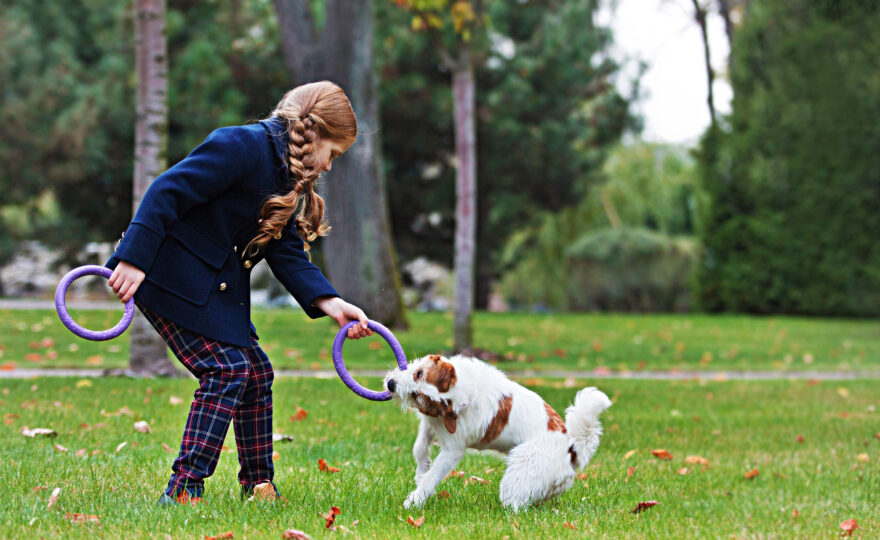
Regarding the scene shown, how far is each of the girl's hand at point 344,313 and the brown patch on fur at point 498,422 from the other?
2.10ft

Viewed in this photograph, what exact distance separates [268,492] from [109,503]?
2.10 feet

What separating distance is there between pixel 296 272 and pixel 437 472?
3.47ft

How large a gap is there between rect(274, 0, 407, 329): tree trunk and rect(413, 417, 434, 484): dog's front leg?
26.1ft

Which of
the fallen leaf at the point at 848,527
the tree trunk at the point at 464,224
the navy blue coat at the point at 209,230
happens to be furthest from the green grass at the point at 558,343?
the fallen leaf at the point at 848,527

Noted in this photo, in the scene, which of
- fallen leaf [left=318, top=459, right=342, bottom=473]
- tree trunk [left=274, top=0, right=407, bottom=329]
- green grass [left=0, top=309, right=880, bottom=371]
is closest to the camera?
fallen leaf [left=318, top=459, right=342, bottom=473]

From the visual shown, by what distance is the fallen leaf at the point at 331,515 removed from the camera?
10.9ft

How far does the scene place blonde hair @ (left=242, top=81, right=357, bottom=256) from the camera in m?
3.47

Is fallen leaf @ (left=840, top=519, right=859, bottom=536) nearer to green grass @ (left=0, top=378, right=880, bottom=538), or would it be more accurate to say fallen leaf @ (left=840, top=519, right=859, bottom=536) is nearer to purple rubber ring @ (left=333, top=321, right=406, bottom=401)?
green grass @ (left=0, top=378, right=880, bottom=538)

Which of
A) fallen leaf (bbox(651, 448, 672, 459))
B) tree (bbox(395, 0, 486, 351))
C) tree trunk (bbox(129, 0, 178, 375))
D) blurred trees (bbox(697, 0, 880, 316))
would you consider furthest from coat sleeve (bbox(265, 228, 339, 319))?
blurred trees (bbox(697, 0, 880, 316))

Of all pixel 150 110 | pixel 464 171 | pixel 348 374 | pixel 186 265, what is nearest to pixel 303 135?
pixel 186 265

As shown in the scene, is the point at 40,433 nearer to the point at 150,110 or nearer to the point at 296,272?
the point at 296,272

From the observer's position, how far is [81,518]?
3.21 metres

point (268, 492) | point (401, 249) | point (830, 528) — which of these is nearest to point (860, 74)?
point (401, 249)

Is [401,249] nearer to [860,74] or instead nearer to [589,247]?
[589,247]
